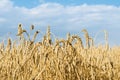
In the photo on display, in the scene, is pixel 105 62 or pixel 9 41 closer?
pixel 105 62

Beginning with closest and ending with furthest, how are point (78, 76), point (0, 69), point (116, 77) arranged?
point (78, 76) < point (116, 77) < point (0, 69)

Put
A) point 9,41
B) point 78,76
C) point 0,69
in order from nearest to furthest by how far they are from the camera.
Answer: point 78,76 → point 0,69 → point 9,41

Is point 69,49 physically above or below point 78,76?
above

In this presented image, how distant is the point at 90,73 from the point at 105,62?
0.67m

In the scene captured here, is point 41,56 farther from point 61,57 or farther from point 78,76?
point 78,76

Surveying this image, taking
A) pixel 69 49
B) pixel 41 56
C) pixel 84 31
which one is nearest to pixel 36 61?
pixel 41 56

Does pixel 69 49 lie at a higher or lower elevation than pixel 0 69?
higher

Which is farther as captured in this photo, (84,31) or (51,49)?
(84,31)

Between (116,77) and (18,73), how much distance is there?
45.0 inches

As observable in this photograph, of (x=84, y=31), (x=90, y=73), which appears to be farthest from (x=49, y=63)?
(x=84, y=31)

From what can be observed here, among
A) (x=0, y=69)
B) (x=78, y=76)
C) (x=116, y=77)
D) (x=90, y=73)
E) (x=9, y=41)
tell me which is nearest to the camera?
(x=78, y=76)

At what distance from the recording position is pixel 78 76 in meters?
3.55

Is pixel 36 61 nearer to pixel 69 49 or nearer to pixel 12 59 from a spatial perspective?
pixel 69 49

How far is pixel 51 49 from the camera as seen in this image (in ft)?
12.1
